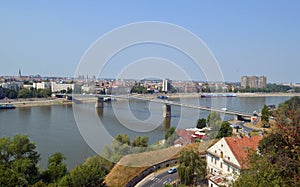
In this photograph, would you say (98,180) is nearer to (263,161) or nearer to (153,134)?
(263,161)

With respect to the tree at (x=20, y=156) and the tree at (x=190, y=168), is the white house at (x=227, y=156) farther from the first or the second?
the tree at (x=20, y=156)

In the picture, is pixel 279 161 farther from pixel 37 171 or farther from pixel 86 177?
pixel 37 171

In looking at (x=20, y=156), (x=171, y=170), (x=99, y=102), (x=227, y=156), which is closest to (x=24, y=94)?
(x=99, y=102)

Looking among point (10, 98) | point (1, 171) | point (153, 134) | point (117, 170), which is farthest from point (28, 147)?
point (10, 98)

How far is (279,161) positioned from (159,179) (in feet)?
5.87

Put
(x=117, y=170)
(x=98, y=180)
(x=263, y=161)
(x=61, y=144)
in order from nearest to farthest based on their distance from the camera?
(x=263, y=161) < (x=98, y=180) < (x=117, y=170) < (x=61, y=144)

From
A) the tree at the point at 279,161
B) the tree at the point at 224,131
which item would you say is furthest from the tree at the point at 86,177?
the tree at the point at 224,131

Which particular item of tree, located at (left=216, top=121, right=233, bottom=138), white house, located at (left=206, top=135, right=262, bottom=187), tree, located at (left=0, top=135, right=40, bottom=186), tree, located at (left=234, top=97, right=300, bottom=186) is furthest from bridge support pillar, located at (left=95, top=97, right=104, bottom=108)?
tree, located at (left=234, top=97, right=300, bottom=186)

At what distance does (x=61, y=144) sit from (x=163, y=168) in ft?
10.2

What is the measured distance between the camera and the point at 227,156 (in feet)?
11.6

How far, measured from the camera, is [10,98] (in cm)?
1761

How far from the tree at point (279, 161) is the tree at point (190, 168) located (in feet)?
3.58

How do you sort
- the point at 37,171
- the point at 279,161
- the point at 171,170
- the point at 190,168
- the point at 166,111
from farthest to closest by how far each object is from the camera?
the point at 166,111, the point at 171,170, the point at 37,171, the point at 190,168, the point at 279,161

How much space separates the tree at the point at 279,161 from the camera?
1966mm
